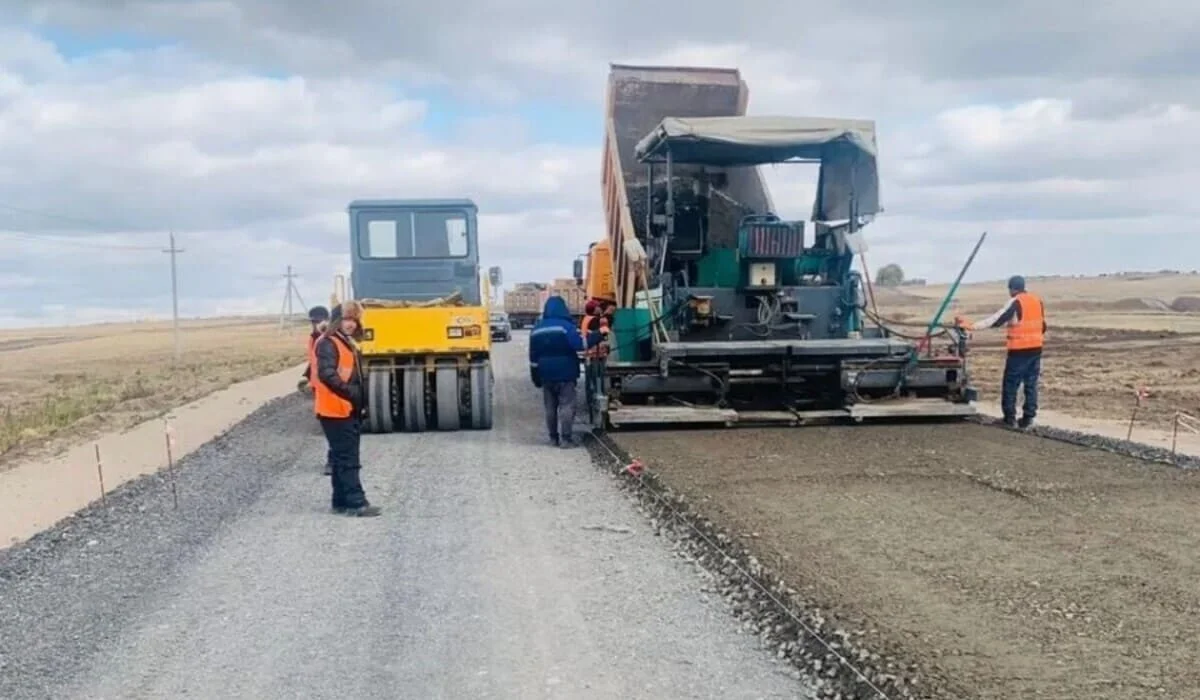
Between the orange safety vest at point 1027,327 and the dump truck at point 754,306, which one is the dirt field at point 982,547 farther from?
the orange safety vest at point 1027,327

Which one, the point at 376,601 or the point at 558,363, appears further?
the point at 558,363

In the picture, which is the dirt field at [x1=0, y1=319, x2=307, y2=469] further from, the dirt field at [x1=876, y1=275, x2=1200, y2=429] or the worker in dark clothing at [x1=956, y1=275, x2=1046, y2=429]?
the dirt field at [x1=876, y1=275, x2=1200, y2=429]

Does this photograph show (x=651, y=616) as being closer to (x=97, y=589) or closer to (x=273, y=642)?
(x=273, y=642)

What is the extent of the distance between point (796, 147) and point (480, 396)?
15.5 feet

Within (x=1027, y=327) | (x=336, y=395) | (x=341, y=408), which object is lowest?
(x=341, y=408)

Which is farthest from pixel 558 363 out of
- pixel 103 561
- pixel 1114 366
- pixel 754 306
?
pixel 1114 366

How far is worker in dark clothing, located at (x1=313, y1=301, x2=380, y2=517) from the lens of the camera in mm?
9094

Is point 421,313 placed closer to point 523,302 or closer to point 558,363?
point 558,363

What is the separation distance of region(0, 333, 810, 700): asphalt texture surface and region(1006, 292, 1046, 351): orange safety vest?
5169 mm

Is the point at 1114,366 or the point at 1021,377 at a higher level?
the point at 1021,377

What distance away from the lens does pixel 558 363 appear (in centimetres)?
1264

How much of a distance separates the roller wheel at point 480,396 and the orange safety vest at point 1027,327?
602 cm

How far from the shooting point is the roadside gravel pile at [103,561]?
5875mm

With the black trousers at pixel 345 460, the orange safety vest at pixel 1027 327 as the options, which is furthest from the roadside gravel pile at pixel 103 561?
the orange safety vest at pixel 1027 327
